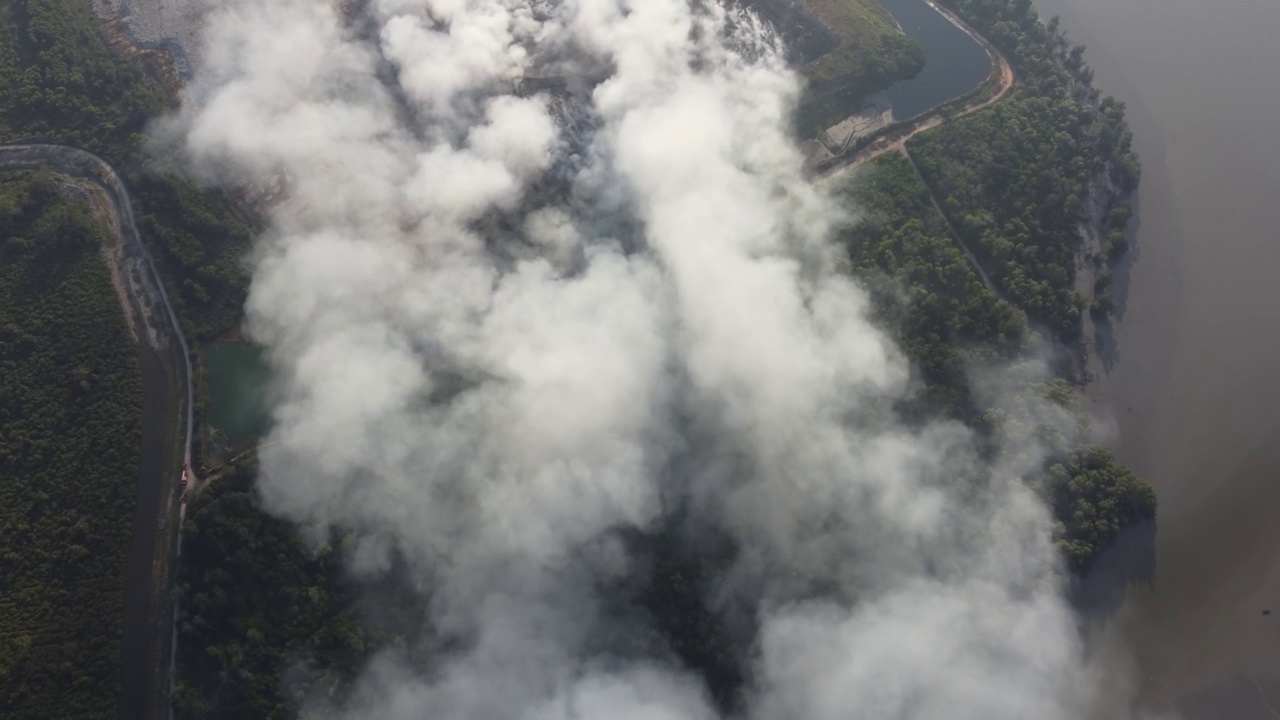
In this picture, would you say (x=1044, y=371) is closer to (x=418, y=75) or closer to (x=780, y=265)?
(x=780, y=265)

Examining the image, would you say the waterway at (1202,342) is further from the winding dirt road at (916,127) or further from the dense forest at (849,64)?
the dense forest at (849,64)

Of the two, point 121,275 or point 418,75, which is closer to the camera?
point 121,275

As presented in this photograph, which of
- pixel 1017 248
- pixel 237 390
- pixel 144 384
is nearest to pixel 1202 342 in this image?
pixel 1017 248

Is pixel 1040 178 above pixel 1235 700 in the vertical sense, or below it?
above

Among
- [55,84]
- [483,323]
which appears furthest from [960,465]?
[55,84]

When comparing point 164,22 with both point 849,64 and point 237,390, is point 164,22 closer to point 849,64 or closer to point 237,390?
point 237,390
